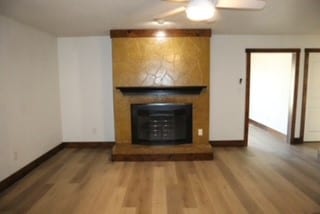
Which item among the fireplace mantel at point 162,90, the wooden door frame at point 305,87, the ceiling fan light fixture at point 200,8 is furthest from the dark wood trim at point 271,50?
the ceiling fan light fixture at point 200,8

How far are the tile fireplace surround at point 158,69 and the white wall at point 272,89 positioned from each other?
2219mm

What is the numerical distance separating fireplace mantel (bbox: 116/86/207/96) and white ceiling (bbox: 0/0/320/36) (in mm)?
1092

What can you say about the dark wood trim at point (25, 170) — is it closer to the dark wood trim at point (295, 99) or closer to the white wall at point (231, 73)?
the white wall at point (231, 73)

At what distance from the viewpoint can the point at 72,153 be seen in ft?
16.4

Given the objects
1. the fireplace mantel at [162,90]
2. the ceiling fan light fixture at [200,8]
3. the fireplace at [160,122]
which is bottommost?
the fireplace at [160,122]

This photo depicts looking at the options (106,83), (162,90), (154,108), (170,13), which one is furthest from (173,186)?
(106,83)

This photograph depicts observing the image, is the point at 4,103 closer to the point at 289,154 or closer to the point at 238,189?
the point at 238,189

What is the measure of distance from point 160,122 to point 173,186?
61.5 inches

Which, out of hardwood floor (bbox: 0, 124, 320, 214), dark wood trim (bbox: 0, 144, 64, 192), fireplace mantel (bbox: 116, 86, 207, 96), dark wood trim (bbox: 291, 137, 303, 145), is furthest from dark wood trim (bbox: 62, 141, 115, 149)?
dark wood trim (bbox: 291, 137, 303, 145)

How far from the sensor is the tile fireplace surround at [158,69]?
4.65m

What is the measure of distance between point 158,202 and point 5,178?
213 cm

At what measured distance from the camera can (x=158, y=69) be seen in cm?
474

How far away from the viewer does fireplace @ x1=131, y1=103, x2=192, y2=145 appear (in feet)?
15.8

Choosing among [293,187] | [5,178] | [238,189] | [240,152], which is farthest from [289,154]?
[5,178]
